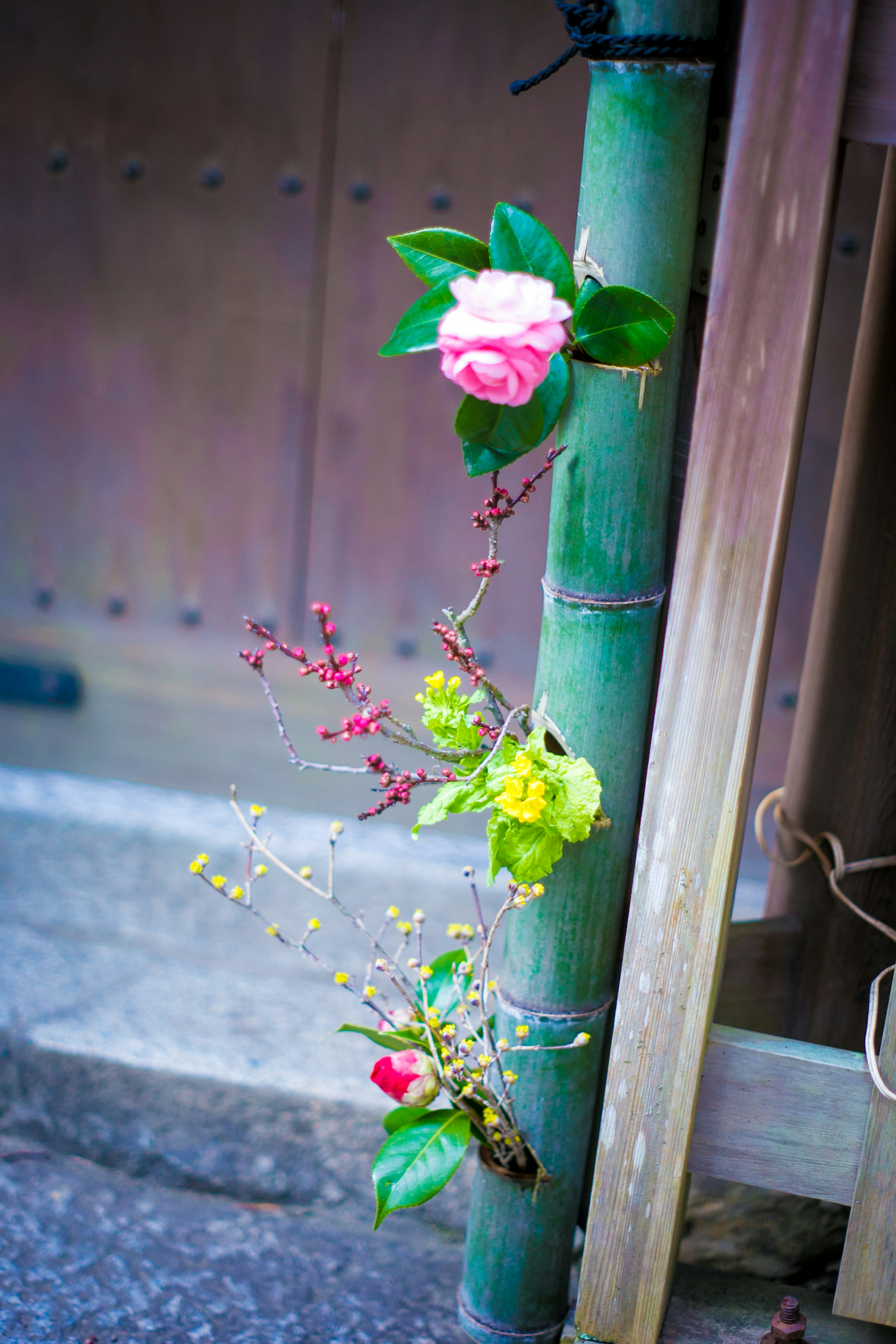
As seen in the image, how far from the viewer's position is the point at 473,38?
1923 mm

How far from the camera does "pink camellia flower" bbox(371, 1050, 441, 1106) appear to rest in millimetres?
1117

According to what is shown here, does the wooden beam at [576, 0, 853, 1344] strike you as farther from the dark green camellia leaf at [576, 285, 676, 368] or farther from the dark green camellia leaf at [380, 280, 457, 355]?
the dark green camellia leaf at [380, 280, 457, 355]

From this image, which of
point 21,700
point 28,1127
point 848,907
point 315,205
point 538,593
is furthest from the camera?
point 21,700

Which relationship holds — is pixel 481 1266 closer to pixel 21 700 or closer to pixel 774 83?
pixel 774 83

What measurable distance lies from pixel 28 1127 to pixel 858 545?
1.43 meters

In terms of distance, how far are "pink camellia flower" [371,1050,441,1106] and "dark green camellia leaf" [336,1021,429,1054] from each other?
0.16ft

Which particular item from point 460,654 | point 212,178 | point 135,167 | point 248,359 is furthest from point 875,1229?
point 135,167

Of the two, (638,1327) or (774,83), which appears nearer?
(774,83)

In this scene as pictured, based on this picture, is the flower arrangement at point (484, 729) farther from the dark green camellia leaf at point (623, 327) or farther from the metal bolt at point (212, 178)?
the metal bolt at point (212, 178)

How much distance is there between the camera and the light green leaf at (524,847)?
1.00 m

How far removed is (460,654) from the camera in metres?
1.03

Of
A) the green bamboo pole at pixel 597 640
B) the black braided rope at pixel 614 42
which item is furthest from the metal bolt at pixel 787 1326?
the black braided rope at pixel 614 42

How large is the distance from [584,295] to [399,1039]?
811mm

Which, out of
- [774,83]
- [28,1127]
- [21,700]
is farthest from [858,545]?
[21,700]
